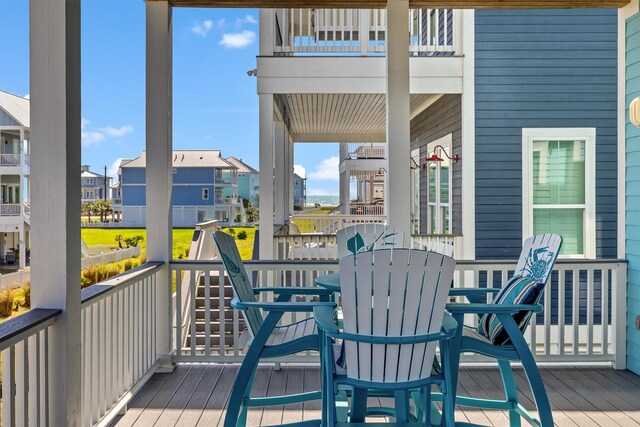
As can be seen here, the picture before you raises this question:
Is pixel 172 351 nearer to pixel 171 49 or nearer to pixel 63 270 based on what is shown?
pixel 63 270

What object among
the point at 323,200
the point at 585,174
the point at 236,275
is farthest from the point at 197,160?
the point at 323,200

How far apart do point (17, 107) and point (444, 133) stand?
5.93 metres

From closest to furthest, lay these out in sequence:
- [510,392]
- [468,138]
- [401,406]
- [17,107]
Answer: [17,107], [401,406], [510,392], [468,138]

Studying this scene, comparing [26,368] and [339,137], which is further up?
[339,137]

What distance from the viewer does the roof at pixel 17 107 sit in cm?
212

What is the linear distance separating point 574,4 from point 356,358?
332 centimetres

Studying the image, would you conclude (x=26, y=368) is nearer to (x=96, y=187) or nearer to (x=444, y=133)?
(x=96, y=187)

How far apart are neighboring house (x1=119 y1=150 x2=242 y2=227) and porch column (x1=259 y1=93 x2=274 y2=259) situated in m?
0.90

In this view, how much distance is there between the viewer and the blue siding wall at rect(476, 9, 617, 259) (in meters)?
6.13

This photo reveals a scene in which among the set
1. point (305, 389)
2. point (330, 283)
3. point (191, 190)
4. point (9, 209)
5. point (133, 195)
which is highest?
point (191, 190)

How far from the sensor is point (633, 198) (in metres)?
3.96

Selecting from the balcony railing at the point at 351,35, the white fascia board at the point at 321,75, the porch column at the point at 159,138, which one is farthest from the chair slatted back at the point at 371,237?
the balcony railing at the point at 351,35

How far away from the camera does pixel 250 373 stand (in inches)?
104

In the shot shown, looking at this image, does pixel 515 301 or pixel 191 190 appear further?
pixel 191 190
